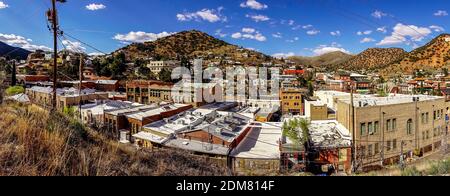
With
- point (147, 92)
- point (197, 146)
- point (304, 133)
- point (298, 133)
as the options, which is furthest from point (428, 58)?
point (197, 146)

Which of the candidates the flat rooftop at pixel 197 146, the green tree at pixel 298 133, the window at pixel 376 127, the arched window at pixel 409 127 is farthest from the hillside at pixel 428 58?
the flat rooftop at pixel 197 146

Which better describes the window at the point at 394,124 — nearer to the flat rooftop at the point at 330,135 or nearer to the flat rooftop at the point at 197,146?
the flat rooftop at the point at 330,135

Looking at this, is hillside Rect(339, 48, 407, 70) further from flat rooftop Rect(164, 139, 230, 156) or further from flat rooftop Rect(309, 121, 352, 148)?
flat rooftop Rect(164, 139, 230, 156)

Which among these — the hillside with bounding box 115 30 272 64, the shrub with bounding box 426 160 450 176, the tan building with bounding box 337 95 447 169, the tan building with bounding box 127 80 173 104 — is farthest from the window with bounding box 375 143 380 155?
the hillside with bounding box 115 30 272 64

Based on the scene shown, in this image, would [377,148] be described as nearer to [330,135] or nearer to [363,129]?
[363,129]

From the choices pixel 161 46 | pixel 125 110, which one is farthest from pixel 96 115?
pixel 161 46
